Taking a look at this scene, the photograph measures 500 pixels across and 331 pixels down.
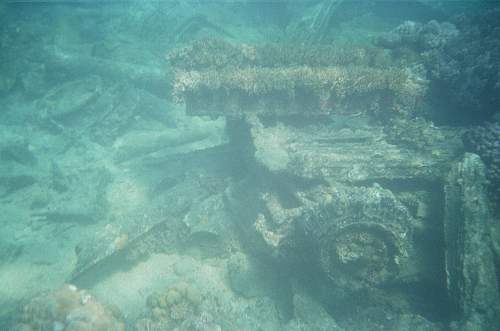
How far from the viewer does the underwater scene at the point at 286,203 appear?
4.97 m

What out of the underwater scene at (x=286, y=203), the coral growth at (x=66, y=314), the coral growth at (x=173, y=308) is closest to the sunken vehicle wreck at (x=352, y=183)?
the underwater scene at (x=286, y=203)

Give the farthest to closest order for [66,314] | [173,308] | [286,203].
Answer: [286,203], [173,308], [66,314]

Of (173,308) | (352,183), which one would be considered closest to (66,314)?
(173,308)

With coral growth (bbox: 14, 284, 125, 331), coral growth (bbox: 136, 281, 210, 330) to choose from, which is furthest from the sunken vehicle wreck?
coral growth (bbox: 14, 284, 125, 331)

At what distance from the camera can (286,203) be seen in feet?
20.6

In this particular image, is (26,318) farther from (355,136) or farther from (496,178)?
(496,178)

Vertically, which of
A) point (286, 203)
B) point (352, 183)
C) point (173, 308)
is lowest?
point (173, 308)

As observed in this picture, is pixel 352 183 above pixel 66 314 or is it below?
above

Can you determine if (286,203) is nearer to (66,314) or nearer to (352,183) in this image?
(352,183)

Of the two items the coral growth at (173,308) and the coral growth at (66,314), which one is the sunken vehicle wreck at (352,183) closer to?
the coral growth at (173,308)

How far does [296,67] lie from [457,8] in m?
15.8

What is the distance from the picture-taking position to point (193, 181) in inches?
316

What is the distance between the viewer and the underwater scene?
497cm

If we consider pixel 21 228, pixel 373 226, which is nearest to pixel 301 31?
pixel 373 226
